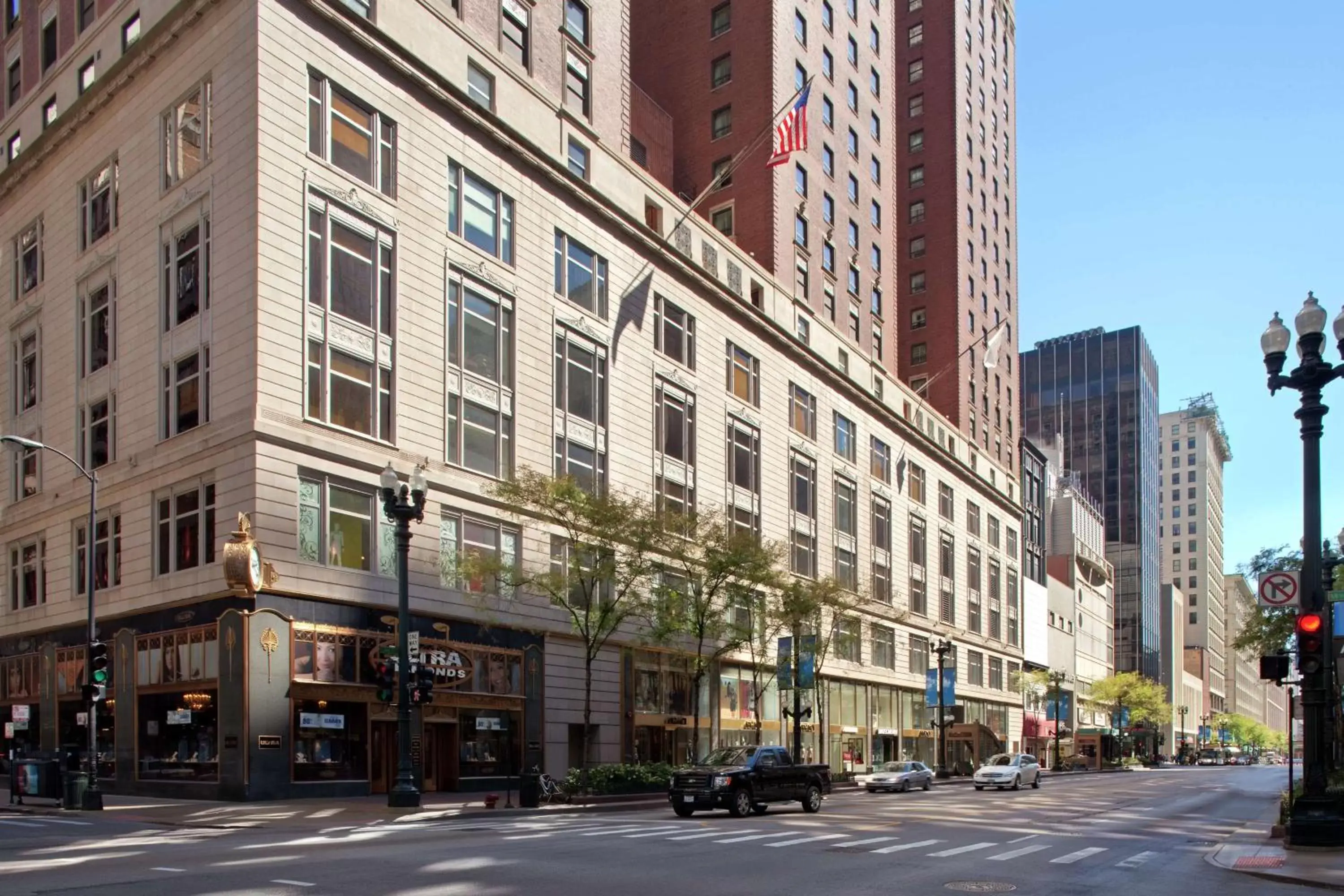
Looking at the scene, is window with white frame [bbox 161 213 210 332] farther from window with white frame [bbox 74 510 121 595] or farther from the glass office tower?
the glass office tower

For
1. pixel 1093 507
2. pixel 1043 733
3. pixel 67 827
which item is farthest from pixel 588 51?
pixel 1093 507

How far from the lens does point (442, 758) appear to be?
3972cm

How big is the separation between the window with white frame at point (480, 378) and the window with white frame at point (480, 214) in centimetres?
165

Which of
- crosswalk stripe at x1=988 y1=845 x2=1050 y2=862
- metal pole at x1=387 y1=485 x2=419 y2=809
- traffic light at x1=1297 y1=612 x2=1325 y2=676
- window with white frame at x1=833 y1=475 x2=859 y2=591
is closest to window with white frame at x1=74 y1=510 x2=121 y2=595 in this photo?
metal pole at x1=387 y1=485 x2=419 y2=809

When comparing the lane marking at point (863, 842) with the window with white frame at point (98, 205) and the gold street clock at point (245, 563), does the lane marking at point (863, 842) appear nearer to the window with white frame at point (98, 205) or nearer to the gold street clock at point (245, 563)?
the gold street clock at point (245, 563)

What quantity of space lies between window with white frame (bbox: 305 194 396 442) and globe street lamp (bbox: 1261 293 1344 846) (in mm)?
25323

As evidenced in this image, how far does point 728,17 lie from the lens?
70.1 m

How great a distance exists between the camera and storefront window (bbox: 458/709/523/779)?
1587 inches

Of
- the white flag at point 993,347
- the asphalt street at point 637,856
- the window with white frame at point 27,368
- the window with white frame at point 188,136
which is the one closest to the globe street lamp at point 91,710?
the asphalt street at point 637,856

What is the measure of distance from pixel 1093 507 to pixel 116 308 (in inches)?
5136

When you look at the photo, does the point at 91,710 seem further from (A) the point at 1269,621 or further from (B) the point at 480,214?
(A) the point at 1269,621

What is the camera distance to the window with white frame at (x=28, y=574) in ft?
146

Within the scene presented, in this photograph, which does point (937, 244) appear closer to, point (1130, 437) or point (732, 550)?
point (732, 550)

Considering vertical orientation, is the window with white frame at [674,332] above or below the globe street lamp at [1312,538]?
above
